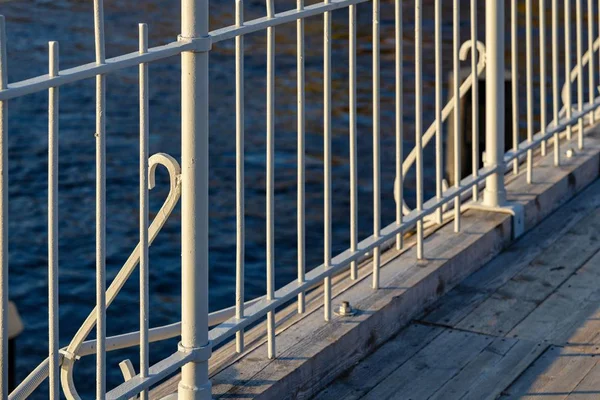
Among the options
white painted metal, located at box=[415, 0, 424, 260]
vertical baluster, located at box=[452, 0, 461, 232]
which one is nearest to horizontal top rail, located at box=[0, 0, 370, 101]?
white painted metal, located at box=[415, 0, 424, 260]

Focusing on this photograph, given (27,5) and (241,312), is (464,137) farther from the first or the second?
(27,5)

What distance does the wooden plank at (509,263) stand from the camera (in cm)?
487

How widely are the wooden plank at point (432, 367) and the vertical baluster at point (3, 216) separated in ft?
4.62

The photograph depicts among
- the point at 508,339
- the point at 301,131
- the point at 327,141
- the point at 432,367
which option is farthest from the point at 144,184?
the point at 508,339

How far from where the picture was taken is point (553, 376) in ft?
14.0

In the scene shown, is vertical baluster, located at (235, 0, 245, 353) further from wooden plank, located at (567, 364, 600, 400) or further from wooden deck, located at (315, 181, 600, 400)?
wooden plank, located at (567, 364, 600, 400)

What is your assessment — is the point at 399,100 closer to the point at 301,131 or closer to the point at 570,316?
the point at 301,131

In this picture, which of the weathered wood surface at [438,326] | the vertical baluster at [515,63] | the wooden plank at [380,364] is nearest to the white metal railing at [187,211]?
the weathered wood surface at [438,326]

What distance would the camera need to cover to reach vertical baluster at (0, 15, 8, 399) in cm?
295

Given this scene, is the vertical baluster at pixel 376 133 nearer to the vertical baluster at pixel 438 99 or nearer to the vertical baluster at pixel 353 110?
the vertical baluster at pixel 353 110

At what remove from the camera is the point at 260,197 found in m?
10.8

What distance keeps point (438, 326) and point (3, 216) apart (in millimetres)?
2112

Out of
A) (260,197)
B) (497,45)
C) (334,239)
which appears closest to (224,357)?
(497,45)

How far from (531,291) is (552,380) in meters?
0.88
